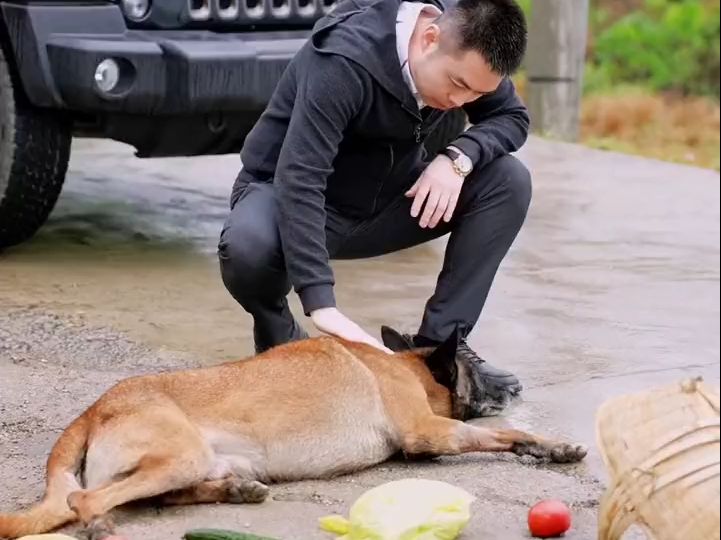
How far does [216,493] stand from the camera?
130 inches

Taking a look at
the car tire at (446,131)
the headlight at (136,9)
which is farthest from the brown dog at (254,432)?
the headlight at (136,9)

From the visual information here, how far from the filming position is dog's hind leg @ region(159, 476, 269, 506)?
330 centimetres

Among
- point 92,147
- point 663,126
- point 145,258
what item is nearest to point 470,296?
point 145,258

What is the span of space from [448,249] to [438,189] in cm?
21

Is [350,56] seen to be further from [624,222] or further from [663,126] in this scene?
[663,126]

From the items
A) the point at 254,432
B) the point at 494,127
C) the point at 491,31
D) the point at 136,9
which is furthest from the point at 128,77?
the point at 254,432

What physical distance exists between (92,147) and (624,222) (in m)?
3.57

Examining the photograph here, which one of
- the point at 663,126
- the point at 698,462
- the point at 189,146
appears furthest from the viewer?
the point at 663,126

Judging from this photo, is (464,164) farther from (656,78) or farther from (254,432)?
(656,78)

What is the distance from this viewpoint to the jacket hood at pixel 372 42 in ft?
12.7

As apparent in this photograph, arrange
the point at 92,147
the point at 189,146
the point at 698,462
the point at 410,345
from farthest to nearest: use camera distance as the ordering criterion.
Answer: the point at 92,147, the point at 189,146, the point at 410,345, the point at 698,462

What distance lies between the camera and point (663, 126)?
41.9 ft

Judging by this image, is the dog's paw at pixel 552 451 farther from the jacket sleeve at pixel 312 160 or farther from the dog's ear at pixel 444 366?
the jacket sleeve at pixel 312 160

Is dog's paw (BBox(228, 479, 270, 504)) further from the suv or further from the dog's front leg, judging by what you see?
the suv
